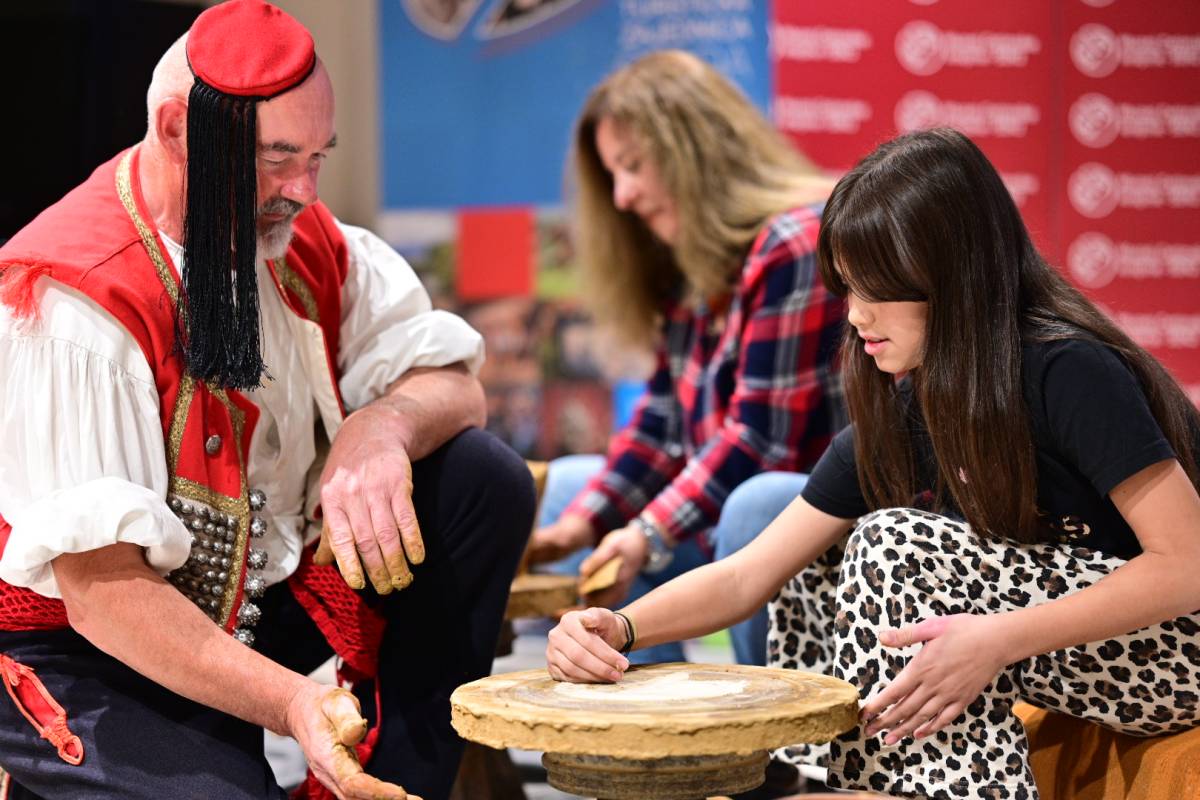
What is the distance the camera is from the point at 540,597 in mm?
2613

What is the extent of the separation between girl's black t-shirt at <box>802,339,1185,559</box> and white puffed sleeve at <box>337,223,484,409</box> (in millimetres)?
860

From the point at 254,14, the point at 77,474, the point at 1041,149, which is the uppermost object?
the point at 254,14

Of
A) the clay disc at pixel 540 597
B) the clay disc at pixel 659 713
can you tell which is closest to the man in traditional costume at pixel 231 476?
the clay disc at pixel 659 713

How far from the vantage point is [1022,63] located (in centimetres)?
410

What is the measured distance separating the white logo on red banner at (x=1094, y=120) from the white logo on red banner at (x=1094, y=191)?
0.22 ft

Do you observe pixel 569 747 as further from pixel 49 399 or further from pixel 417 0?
pixel 417 0

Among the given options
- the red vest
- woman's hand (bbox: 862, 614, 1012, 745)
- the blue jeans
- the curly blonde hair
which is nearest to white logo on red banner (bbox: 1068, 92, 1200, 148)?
the curly blonde hair

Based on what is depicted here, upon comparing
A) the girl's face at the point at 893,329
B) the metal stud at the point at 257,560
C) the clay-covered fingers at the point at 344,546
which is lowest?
the metal stud at the point at 257,560

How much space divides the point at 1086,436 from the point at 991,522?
16cm

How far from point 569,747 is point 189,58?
101 centimetres

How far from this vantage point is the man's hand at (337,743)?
5.45ft

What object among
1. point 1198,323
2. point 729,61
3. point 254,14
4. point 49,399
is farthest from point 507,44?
point 49,399

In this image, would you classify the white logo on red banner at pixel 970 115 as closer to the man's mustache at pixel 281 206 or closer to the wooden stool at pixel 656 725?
the man's mustache at pixel 281 206

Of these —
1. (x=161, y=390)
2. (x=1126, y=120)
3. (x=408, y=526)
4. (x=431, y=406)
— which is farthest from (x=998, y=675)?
(x=1126, y=120)
